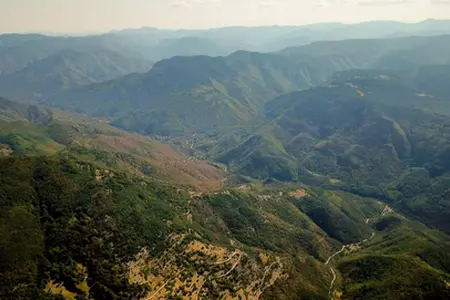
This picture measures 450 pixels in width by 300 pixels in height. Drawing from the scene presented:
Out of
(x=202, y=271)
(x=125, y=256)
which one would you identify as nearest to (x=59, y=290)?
(x=125, y=256)

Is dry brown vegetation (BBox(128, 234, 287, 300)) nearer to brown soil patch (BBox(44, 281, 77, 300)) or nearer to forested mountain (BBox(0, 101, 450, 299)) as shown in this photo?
forested mountain (BBox(0, 101, 450, 299))

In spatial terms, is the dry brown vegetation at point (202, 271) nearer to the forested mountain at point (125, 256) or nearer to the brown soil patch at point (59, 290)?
the forested mountain at point (125, 256)

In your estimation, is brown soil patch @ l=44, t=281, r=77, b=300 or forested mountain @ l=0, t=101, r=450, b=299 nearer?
brown soil patch @ l=44, t=281, r=77, b=300

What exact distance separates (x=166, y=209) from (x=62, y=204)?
150ft

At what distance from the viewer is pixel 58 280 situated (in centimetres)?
13538

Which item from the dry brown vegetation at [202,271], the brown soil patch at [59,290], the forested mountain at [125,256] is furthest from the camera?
the dry brown vegetation at [202,271]

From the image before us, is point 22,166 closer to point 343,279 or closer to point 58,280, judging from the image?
point 58,280

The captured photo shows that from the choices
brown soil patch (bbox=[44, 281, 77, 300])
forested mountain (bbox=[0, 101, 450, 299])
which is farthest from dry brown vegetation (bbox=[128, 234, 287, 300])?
brown soil patch (bbox=[44, 281, 77, 300])

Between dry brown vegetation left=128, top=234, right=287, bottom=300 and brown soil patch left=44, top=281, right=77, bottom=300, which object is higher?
brown soil patch left=44, top=281, right=77, bottom=300

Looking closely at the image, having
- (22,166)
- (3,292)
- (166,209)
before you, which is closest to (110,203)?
(166,209)

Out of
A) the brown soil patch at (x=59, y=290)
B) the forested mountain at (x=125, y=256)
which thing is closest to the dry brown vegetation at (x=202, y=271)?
the forested mountain at (x=125, y=256)

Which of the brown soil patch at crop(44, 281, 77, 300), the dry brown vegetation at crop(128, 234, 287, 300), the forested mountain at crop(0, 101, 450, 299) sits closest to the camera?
the brown soil patch at crop(44, 281, 77, 300)

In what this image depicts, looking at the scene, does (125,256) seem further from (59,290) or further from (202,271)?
(202,271)

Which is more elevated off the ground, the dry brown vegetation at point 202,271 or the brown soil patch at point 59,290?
the brown soil patch at point 59,290
